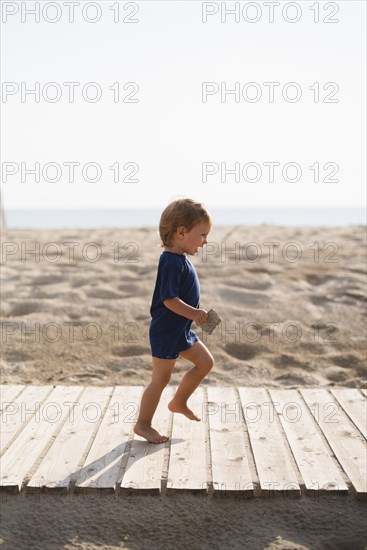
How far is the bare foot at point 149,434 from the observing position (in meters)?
3.27

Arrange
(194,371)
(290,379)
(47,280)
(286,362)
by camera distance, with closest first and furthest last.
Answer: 1. (194,371)
2. (290,379)
3. (286,362)
4. (47,280)

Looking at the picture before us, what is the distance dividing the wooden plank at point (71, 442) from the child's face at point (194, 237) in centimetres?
105

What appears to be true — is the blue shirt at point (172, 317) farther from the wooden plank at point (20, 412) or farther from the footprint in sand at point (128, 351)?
the footprint in sand at point (128, 351)

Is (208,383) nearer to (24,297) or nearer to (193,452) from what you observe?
(193,452)

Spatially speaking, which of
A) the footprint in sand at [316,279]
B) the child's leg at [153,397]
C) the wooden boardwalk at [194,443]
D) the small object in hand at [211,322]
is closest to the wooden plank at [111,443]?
the wooden boardwalk at [194,443]

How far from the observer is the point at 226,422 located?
11.6 feet

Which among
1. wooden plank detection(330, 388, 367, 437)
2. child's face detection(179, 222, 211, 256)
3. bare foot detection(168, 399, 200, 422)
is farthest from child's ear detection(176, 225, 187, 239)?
wooden plank detection(330, 388, 367, 437)

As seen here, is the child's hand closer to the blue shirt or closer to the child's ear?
the blue shirt

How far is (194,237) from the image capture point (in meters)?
3.05

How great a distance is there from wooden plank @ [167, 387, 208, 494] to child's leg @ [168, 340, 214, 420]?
14 cm

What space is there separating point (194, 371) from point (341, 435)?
31.8 inches

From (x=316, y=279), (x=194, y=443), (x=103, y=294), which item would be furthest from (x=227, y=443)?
(x=316, y=279)

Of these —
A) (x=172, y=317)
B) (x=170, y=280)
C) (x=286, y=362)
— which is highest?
(x=170, y=280)

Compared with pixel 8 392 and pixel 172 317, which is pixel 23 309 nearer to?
pixel 8 392
